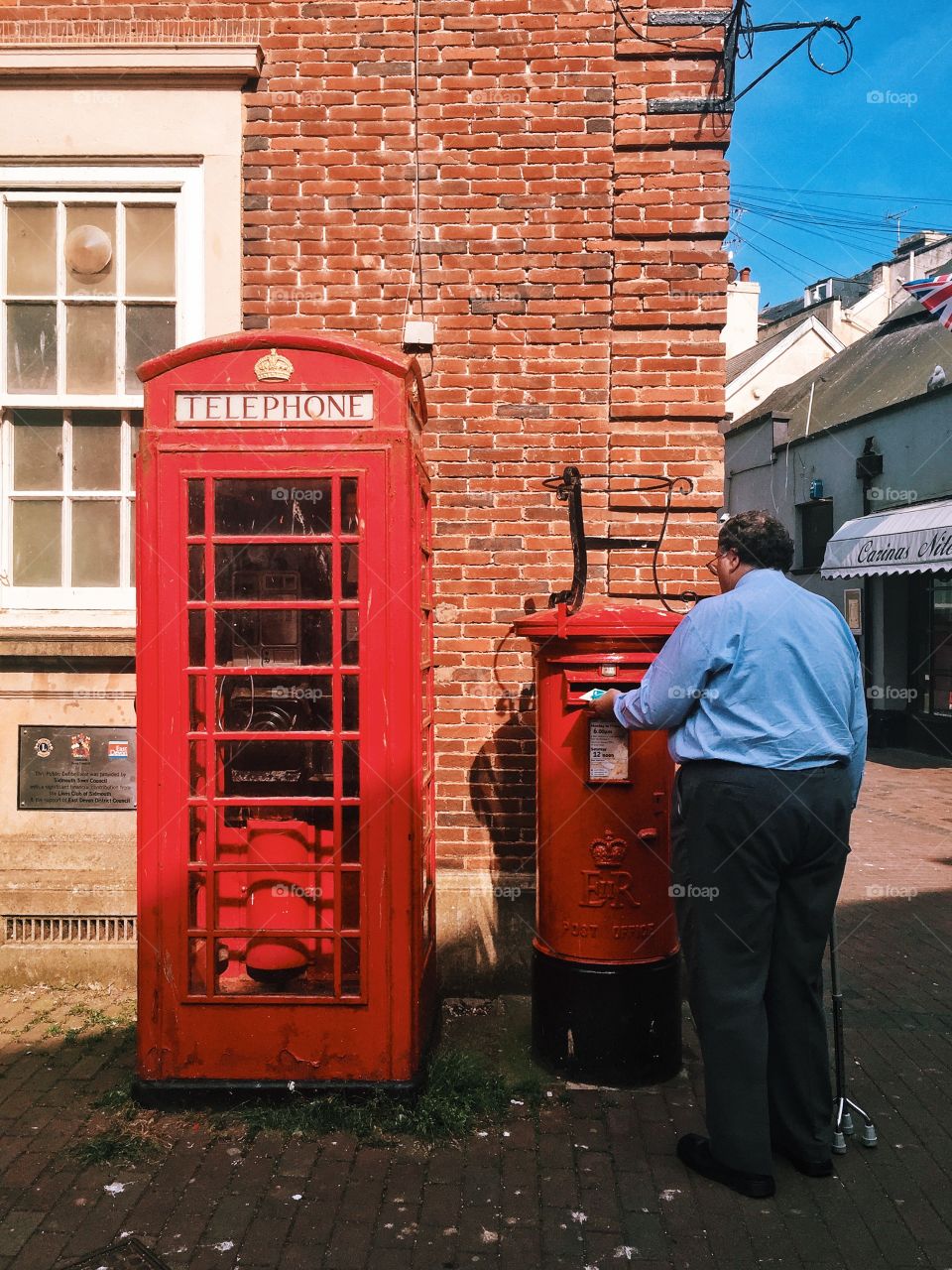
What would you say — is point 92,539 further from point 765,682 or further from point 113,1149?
point 765,682

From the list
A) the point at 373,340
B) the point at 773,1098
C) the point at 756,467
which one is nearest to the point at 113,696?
the point at 373,340

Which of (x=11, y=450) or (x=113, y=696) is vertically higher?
(x=11, y=450)

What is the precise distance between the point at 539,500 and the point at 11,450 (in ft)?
9.45

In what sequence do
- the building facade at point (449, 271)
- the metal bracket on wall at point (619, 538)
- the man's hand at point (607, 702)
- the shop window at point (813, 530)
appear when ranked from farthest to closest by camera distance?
the shop window at point (813, 530) < the building facade at point (449, 271) < the metal bracket on wall at point (619, 538) < the man's hand at point (607, 702)

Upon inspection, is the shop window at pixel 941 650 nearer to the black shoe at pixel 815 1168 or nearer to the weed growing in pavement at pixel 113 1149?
the black shoe at pixel 815 1168

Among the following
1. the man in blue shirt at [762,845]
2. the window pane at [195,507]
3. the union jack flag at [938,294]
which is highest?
the union jack flag at [938,294]

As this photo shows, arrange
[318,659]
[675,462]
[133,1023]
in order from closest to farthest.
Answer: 1. [318,659]
2. [133,1023]
3. [675,462]

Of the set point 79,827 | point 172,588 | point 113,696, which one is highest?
point 172,588

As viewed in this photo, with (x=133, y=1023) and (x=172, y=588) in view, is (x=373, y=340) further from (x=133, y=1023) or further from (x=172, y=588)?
(x=133, y=1023)

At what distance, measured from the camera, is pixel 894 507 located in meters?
17.6

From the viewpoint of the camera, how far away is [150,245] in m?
5.48

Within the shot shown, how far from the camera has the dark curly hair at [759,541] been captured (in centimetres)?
377

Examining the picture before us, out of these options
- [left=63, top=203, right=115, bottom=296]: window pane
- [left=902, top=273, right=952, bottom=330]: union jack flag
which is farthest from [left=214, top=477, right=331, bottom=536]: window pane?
[left=902, top=273, right=952, bottom=330]: union jack flag

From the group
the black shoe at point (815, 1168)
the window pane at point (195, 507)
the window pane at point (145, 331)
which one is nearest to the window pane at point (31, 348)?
the window pane at point (145, 331)
